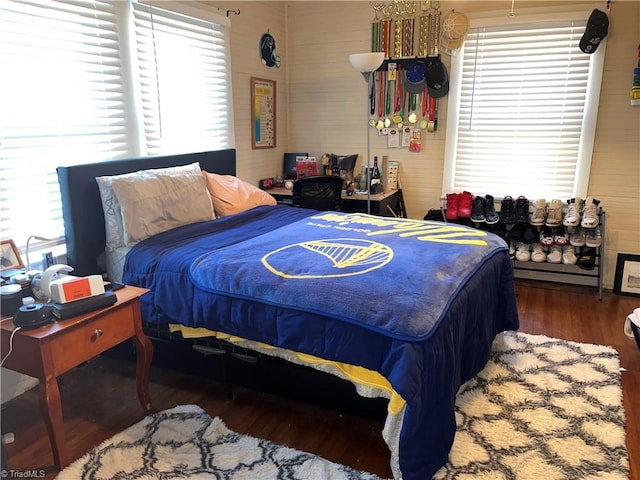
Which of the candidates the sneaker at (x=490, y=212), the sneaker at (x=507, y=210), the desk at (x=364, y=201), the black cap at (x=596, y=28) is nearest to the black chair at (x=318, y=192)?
the desk at (x=364, y=201)

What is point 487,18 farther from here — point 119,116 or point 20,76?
point 20,76

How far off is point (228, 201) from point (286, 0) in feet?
7.86

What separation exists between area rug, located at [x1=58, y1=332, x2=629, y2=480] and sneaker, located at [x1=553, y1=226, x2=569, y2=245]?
1.44 m

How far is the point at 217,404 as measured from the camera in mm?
2396

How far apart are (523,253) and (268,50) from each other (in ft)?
9.29

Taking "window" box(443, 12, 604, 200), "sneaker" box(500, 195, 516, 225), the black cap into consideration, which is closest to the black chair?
"window" box(443, 12, 604, 200)

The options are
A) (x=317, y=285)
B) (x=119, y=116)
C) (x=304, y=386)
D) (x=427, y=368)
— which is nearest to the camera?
(x=427, y=368)

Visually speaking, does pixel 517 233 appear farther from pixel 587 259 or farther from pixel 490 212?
pixel 587 259

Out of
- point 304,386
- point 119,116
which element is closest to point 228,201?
point 119,116

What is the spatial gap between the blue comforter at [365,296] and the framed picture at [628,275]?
176 centimetres

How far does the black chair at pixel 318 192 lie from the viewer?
383cm

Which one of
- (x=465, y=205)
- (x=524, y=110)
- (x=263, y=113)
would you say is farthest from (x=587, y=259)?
(x=263, y=113)

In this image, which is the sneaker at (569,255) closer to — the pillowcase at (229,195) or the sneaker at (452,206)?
the sneaker at (452,206)

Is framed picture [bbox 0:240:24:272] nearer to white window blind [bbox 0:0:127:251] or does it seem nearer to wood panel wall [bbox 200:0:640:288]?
white window blind [bbox 0:0:127:251]
